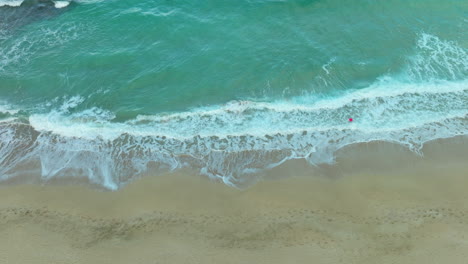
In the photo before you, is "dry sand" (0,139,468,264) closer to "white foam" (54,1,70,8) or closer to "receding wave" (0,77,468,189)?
"receding wave" (0,77,468,189)

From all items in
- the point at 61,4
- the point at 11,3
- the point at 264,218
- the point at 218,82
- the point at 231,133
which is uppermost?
the point at 11,3

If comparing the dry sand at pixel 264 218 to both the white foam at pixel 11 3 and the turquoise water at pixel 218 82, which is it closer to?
the turquoise water at pixel 218 82

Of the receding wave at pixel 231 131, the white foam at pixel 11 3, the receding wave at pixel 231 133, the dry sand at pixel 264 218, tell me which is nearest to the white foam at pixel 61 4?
the white foam at pixel 11 3

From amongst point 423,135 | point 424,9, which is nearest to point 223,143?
point 423,135

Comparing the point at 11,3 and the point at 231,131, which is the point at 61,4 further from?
the point at 231,131

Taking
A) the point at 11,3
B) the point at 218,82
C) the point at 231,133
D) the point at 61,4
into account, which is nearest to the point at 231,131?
the point at 231,133

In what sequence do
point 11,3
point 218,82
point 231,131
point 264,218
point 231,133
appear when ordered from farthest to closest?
1. point 11,3
2. point 218,82
3. point 231,131
4. point 231,133
5. point 264,218

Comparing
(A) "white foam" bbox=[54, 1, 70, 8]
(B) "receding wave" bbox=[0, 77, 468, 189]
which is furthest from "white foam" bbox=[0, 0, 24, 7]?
(B) "receding wave" bbox=[0, 77, 468, 189]
